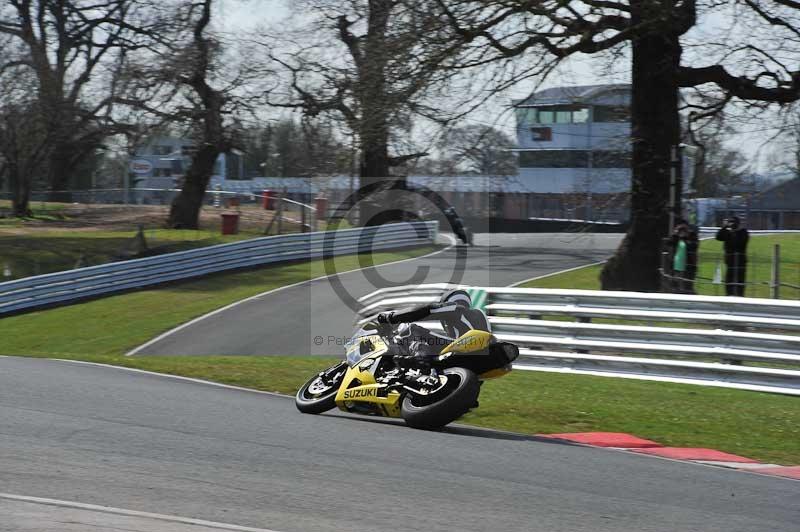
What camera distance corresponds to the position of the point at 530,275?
28047 mm

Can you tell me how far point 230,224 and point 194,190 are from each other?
310 cm

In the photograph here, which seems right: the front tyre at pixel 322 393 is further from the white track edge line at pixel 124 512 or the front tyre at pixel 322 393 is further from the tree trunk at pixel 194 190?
the tree trunk at pixel 194 190

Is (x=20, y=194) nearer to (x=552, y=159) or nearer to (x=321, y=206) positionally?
(x=321, y=206)

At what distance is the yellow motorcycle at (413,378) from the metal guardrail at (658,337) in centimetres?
462

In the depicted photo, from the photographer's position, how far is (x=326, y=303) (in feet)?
78.9

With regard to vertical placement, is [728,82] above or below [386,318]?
above

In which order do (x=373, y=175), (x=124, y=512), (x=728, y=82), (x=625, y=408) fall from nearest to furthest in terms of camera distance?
(x=124, y=512) → (x=625, y=408) → (x=728, y=82) → (x=373, y=175)

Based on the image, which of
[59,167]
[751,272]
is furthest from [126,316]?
[59,167]

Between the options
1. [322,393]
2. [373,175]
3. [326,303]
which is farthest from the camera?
[373,175]

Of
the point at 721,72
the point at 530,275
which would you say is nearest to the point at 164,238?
the point at 530,275

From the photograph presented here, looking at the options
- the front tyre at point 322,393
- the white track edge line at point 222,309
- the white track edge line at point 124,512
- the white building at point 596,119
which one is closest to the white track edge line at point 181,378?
the front tyre at point 322,393

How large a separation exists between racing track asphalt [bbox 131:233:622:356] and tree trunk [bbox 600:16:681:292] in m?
1.37

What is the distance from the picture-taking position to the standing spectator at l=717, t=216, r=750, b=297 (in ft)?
56.5

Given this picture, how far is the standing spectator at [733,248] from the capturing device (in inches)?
678
